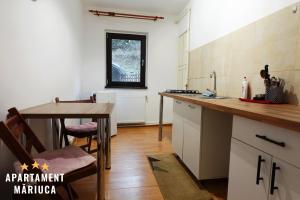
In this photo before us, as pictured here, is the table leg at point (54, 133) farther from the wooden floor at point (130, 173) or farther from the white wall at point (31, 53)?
the wooden floor at point (130, 173)

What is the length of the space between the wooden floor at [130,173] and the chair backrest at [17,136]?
2.30ft

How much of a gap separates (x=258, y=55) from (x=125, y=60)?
2.88 metres

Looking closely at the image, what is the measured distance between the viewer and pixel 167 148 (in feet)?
9.50

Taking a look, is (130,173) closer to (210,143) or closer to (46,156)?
(210,143)

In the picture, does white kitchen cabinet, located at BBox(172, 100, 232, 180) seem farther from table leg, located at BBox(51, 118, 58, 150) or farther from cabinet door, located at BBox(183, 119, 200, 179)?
table leg, located at BBox(51, 118, 58, 150)

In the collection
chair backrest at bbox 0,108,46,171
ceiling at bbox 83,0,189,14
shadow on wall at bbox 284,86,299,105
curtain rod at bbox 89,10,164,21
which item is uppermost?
ceiling at bbox 83,0,189,14

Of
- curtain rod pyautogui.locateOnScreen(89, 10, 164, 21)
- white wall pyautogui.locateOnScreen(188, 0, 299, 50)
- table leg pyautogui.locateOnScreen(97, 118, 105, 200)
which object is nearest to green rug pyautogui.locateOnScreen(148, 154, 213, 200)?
table leg pyautogui.locateOnScreen(97, 118, 105, 200)

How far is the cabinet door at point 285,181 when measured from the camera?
81 cm

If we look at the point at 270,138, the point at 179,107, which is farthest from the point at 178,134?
the point at 270,138

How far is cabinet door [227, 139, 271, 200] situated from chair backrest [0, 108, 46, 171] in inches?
45.5

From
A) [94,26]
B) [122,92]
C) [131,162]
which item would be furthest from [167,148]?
[94,26]

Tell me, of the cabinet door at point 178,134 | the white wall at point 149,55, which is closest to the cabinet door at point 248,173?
the cabinet door at point 178,134

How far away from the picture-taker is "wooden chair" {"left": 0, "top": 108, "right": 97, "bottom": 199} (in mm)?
933

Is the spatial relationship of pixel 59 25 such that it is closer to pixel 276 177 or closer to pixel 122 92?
pixel 122 92
